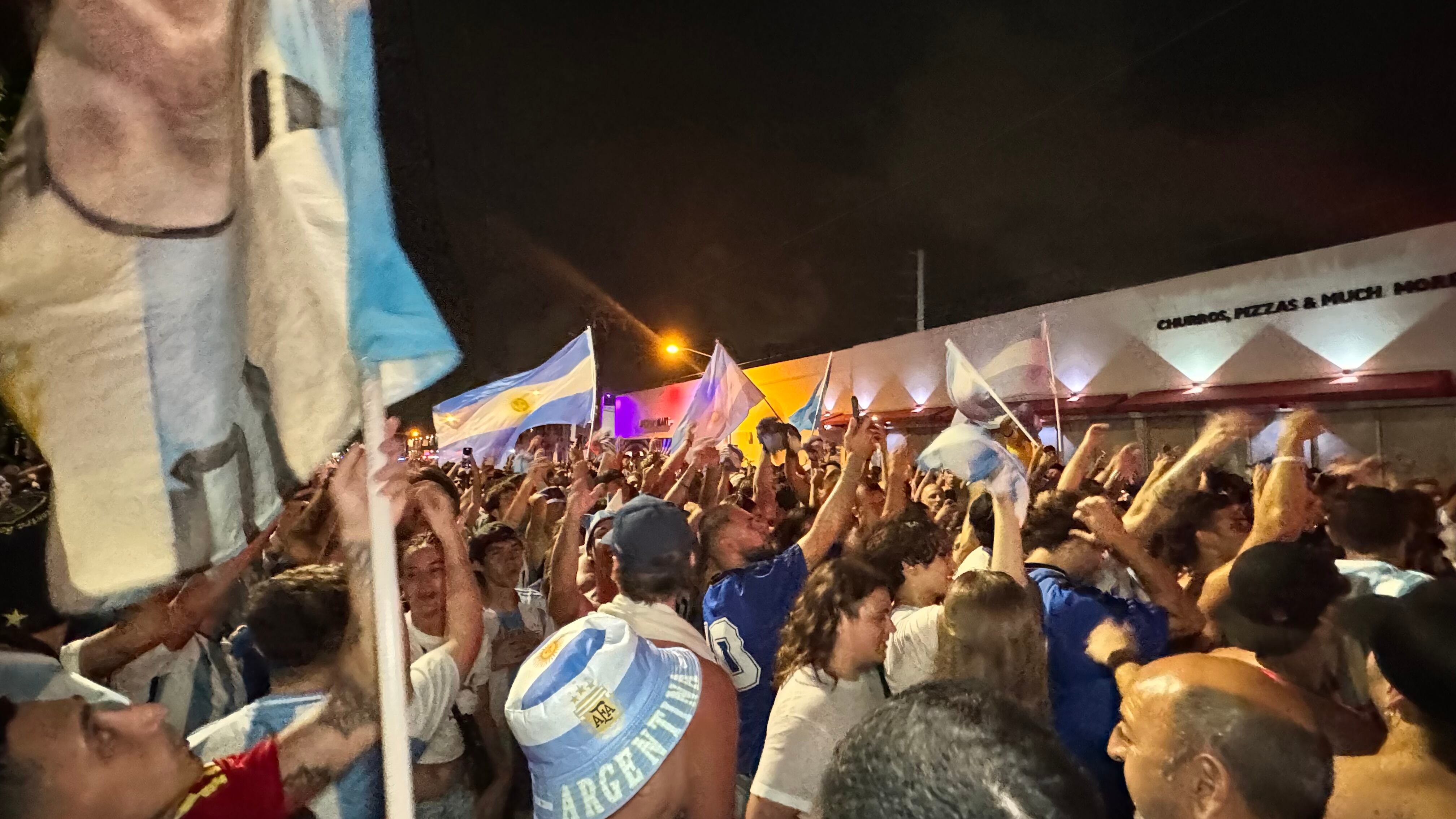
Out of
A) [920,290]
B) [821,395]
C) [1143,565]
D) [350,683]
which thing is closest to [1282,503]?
[1143,565]

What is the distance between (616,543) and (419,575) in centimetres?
105

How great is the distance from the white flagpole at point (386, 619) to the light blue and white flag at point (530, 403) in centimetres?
607

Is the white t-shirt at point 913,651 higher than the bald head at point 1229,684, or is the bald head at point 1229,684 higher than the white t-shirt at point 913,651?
the bald head at point 1229,684

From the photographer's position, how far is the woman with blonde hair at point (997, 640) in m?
2.89

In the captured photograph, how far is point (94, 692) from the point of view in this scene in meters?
2.29

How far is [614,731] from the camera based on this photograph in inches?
88.9

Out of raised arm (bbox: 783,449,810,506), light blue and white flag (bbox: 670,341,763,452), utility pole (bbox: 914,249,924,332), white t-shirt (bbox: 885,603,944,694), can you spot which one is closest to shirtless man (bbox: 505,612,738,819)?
white t-shirt (bbox: 885,603,944,694)

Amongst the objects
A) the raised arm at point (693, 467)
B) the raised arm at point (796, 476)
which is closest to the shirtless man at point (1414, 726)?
the raised arm at point (693, 467)

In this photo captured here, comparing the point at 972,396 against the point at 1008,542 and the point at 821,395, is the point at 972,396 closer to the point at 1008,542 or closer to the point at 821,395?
the point at 1008,542

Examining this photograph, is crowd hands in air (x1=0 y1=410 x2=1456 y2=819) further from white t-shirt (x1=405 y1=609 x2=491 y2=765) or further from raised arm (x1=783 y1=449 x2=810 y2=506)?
raised arm (x1=783 y1=449 x2=810 y2=506)

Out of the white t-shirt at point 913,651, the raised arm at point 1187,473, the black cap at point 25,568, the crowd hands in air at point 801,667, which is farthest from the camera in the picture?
the raised arm at point 1187,473

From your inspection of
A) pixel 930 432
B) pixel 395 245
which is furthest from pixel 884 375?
pixel 395 245

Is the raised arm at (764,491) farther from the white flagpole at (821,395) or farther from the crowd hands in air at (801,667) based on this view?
the white flagpole at (821,395)

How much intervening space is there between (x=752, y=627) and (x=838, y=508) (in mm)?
985
